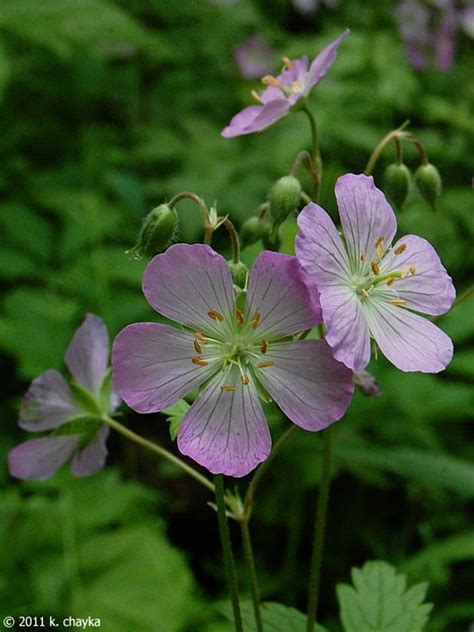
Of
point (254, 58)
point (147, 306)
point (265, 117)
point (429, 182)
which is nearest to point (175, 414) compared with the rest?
point (265, 117)

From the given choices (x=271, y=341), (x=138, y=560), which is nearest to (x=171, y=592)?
(x=138, y=560)

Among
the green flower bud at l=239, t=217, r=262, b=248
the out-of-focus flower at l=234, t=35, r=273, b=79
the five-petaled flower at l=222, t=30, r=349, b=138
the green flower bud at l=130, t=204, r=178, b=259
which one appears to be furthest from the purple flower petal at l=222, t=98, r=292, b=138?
the out-of-focus flower at l=234, t=35, r=273, b=79

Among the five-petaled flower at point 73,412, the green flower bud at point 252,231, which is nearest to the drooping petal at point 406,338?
the green flower bud at point 252,231

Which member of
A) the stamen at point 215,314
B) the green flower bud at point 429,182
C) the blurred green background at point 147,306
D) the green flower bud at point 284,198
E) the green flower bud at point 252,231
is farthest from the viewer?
the blurred green background at point 147,306

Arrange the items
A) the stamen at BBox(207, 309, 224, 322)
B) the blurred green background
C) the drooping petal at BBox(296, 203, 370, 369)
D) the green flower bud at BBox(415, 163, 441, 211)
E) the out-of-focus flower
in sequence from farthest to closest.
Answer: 1. the out-of-focus flower
2. the blurred green background
3. the green flower bud at BBox(415, 163, 441, 211)
4. the stamen at BBox(207, 309, 224, 322)
5. the drooping petal at BBox(296, 203, 370, 369)

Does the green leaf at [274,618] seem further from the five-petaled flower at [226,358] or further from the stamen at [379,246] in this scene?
the stamen at [379,246]

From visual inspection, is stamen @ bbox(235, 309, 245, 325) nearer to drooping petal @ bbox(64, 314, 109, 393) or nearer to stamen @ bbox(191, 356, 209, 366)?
stamen @ bbox(191, 356, 209, 366)
